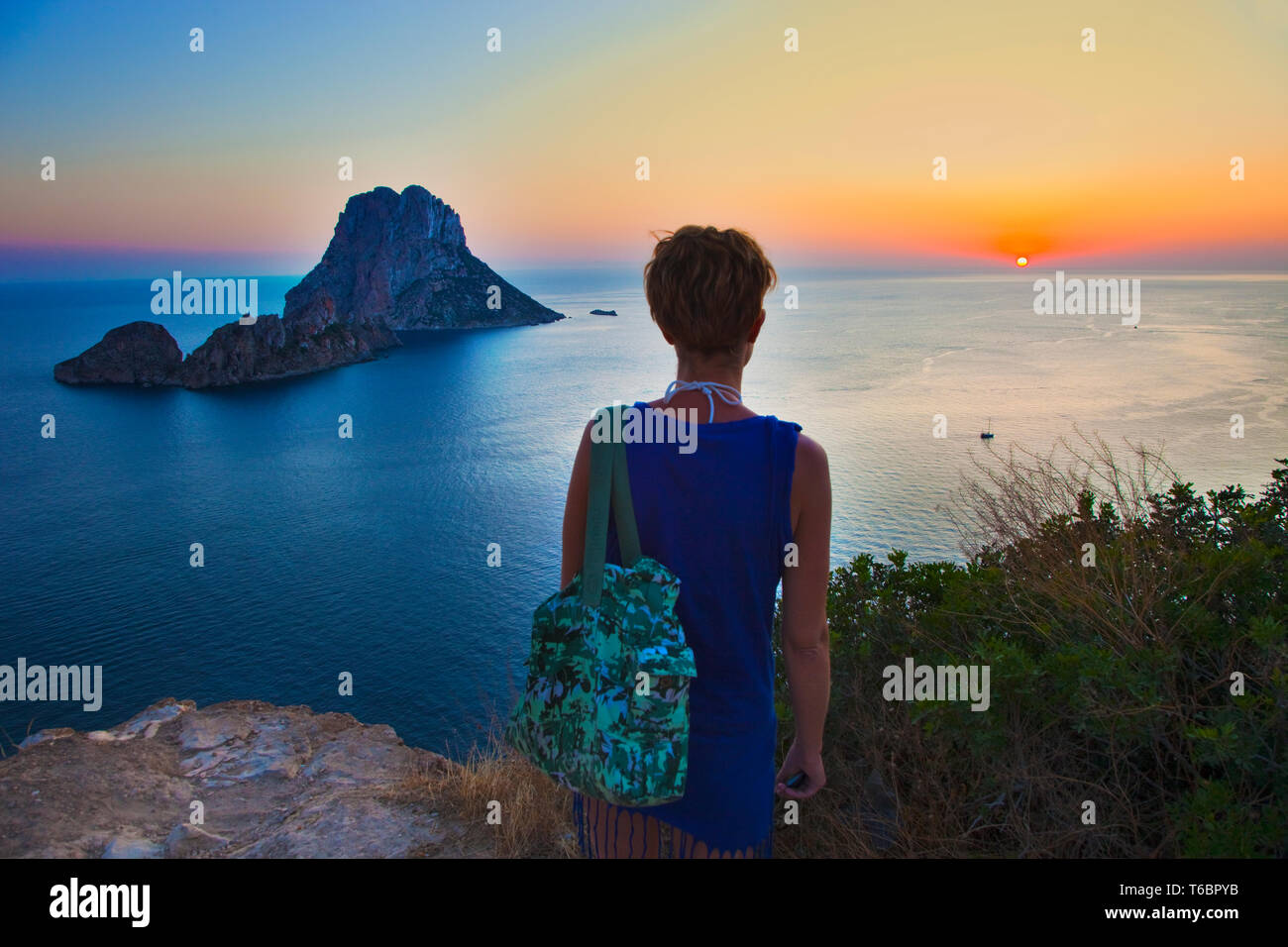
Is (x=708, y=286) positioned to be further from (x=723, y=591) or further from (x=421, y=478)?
(x=421, y=478)

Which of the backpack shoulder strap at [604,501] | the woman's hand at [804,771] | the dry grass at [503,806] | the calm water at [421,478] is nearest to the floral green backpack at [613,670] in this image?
the backpack shoulder strap at [604,501]

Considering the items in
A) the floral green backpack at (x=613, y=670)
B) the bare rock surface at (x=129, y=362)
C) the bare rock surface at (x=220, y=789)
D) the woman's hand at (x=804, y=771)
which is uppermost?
the bare rock surface at (x=129, y=362)

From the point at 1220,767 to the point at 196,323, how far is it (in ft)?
528

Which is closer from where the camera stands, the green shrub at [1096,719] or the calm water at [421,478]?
the green shrub at [1096,719]

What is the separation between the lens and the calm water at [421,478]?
28000mm

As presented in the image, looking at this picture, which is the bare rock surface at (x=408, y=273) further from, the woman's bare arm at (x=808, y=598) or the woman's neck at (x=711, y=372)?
the woman's bare arm at (x=808, y=598)

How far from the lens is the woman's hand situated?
173cm

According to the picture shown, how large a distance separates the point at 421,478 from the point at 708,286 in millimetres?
48513

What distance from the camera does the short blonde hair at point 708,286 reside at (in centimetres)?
148

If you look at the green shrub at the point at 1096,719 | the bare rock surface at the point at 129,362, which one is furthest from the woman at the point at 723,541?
the bare rock surface at the point at 129,362

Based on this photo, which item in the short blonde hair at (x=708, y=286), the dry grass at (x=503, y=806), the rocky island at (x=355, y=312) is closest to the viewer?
the short blonde hair at (x=708, y=286)

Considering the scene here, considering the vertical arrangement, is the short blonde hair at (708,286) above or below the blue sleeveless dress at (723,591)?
above

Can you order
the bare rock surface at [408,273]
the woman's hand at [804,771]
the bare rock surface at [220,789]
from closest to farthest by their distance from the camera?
the woman's hand at [804,771], the bare rock surface at [220,789], the bare rock surface at [408,273]

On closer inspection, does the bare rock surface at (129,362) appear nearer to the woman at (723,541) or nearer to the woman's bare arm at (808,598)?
the woman at (723,541)
